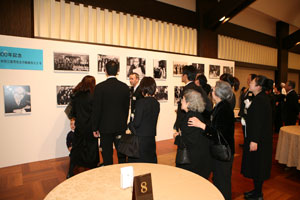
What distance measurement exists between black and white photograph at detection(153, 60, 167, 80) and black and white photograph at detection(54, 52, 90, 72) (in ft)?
6.13

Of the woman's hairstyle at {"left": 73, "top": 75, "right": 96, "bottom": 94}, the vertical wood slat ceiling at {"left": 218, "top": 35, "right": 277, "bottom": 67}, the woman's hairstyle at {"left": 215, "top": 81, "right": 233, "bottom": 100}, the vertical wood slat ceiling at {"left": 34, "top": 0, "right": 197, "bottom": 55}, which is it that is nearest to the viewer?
the woman's hairstyle at {"left": 215, "top": 81, "right": 233, "bottom": 100}

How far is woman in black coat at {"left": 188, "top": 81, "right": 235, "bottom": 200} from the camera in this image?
206 centimetres

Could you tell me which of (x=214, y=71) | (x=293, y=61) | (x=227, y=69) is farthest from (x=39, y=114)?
(x=293, y=61)

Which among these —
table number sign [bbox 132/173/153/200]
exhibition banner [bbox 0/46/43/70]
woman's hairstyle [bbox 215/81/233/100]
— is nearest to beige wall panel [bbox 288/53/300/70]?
woman's hairstyle [bbox 215/81/233/100]

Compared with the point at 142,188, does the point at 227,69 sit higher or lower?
higher

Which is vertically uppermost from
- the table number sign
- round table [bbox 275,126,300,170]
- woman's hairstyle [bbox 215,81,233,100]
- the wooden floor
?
woman's hairstyle [bbox 215,81,233,100]

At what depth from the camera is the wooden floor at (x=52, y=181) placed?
9.25 ft

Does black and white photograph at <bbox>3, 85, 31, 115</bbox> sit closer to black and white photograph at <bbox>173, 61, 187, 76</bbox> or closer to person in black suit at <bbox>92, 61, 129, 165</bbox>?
person in black suit at <bbox>92, 61, 129, 165</bbox>

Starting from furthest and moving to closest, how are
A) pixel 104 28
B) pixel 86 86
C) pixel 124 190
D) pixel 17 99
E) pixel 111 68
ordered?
1. pixel 104 28
2. pixel 17 99
3. pixel 86 86
4. pixel 111 68
5. pixel 124 190

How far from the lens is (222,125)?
2.09m

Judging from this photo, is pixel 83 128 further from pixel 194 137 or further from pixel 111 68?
pixel 194 137

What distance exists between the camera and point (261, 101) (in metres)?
2.49

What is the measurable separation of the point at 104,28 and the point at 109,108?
9.53 ft

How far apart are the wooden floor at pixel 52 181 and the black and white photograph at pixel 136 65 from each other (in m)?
2.28
